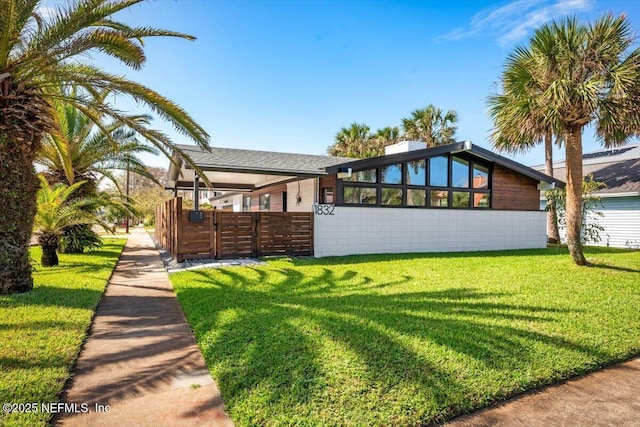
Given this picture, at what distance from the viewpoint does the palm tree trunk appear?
20.5ft

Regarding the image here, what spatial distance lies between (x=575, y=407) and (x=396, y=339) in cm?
178

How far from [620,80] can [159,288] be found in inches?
460

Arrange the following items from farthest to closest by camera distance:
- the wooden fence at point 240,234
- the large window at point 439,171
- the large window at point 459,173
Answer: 1. the large window at point 459,173
2. the large window at point 439,171
3. the wooden fence at point 240,234

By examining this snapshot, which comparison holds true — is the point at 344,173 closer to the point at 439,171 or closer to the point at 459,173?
the point at 439,171

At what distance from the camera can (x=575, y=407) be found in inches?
124

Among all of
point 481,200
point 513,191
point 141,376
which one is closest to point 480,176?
point 481,200

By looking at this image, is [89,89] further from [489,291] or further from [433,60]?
[433,60]

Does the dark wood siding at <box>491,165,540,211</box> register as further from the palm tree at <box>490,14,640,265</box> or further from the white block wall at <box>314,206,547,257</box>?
the palm tree at <box>490,14,640,265</box>

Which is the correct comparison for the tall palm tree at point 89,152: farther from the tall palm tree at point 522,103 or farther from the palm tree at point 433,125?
the palm tree at point 433,125

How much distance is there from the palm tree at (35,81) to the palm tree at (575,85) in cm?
874

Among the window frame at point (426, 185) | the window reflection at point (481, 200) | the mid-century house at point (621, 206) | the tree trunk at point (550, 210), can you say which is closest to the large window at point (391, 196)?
the window frame at point (426, 185)

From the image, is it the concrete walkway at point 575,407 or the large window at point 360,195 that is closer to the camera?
the concrete walkway at point 575,407

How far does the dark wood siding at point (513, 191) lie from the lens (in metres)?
15.1

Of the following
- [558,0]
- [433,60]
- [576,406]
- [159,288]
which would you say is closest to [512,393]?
[576,406]
